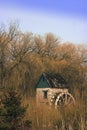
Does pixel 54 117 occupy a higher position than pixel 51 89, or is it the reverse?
pixel 51 89

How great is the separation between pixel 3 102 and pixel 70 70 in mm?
28314

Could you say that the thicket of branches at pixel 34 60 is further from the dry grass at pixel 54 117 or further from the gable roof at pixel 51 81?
the dry grass at pixel 54 117

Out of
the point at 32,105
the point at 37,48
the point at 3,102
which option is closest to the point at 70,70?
the point at 37,48

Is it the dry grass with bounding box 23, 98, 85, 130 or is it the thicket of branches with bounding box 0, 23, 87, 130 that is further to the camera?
the thicket of branches with bounding box 0, 23, 87, 130

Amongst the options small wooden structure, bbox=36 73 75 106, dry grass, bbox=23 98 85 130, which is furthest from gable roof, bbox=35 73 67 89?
dry grass, bbox=23 98 85 130

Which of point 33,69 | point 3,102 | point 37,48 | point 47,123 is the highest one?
point 37,48

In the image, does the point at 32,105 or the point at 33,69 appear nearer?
the point at 32,105

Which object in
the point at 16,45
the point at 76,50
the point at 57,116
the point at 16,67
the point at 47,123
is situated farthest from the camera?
the point at 76,50

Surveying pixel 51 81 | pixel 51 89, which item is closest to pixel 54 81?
pixel 51 81

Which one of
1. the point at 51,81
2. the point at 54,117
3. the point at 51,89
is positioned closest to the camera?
the point at 54,117

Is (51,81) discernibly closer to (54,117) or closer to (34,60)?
(34,60)

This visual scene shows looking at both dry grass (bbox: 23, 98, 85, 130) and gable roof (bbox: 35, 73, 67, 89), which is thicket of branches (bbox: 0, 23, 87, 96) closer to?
gable roof (bbox: 35, 73, 67, 89)

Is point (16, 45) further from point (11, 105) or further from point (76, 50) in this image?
point (11, 105)

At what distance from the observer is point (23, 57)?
41.7m
